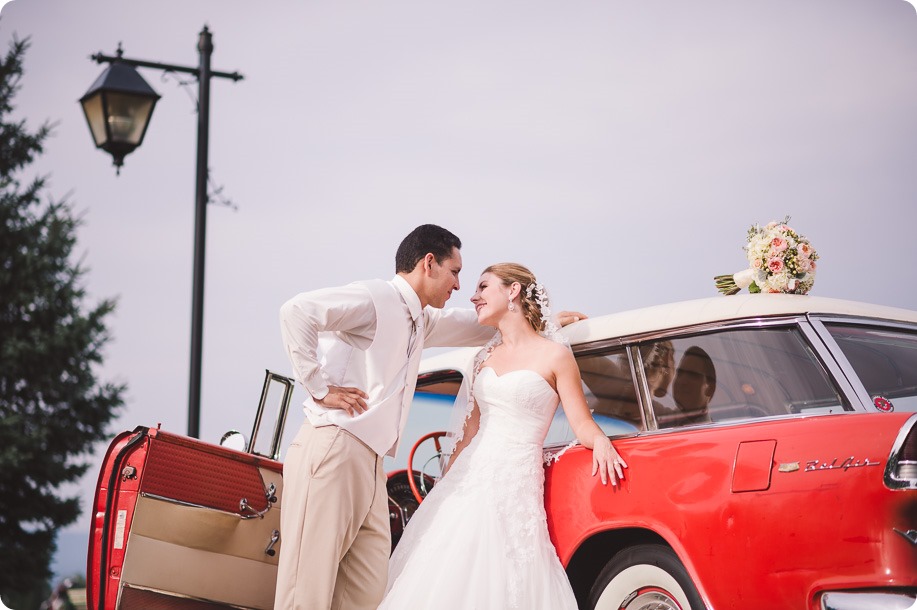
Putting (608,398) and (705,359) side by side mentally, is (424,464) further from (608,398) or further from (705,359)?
(705,359)

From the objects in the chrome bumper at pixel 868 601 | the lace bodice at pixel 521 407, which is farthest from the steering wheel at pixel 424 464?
the chrome bumper at pixel 868 601

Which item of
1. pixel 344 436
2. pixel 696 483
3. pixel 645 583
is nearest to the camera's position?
pixel 696 483

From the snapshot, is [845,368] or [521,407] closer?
[845,368]

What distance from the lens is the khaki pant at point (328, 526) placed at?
14.9 feet

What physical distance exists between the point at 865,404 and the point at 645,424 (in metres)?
1.00

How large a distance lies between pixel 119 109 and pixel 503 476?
4.31m

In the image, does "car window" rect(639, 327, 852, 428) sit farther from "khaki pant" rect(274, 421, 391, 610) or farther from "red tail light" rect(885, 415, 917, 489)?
"khaki pant" rect(274, 421, 391, 610)

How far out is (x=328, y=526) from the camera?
454 centimetres

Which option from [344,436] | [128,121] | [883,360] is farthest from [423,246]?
[128,121]

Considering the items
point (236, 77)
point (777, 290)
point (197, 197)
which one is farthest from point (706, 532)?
point (236, 77)

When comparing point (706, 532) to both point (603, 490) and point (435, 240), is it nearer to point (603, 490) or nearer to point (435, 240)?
point (603, 490)

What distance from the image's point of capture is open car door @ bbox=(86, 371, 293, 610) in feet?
16.0

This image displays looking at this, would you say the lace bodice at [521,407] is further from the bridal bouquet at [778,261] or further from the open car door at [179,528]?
the open car door at [179,528]

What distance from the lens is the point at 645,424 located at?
4.56 m
